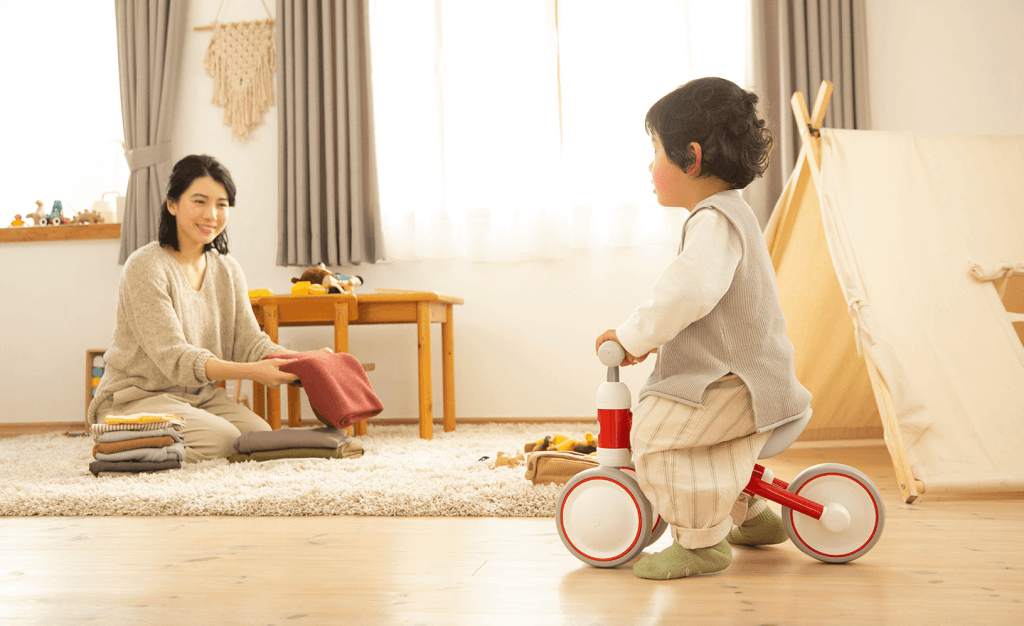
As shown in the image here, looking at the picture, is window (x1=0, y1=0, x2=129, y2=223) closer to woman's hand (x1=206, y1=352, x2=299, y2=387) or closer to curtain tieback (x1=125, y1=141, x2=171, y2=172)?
curtain tieback (x1=125, y1=141, x2=171, y2=172)

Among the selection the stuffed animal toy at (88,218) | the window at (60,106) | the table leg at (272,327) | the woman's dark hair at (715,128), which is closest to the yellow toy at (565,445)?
the woman's dark hair at (715,128)

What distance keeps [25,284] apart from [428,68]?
216cm

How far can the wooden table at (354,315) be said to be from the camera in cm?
263

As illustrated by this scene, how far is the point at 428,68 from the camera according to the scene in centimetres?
327

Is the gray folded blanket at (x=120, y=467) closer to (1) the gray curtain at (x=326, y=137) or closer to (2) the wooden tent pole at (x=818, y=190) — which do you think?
(1) the gray curtain at (x=326, y=137)

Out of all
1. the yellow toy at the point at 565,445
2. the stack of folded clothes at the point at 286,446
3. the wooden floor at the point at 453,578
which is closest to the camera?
the wooden floor at the point at 453,578

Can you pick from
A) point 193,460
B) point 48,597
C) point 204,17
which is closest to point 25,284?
point 204,17

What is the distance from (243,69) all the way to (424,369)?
1.76 meters

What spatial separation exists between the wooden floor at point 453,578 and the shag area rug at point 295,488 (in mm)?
81

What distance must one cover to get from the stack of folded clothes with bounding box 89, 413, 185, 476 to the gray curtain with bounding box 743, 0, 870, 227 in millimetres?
2331

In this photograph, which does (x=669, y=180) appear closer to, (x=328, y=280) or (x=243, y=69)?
(x=328, y=280)

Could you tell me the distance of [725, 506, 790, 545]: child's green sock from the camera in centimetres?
118

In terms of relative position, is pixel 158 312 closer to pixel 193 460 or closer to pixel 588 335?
pixel 193 460

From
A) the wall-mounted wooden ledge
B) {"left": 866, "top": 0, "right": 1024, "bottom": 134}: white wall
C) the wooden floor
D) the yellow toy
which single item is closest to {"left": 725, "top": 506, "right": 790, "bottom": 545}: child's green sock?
the wooden floor
